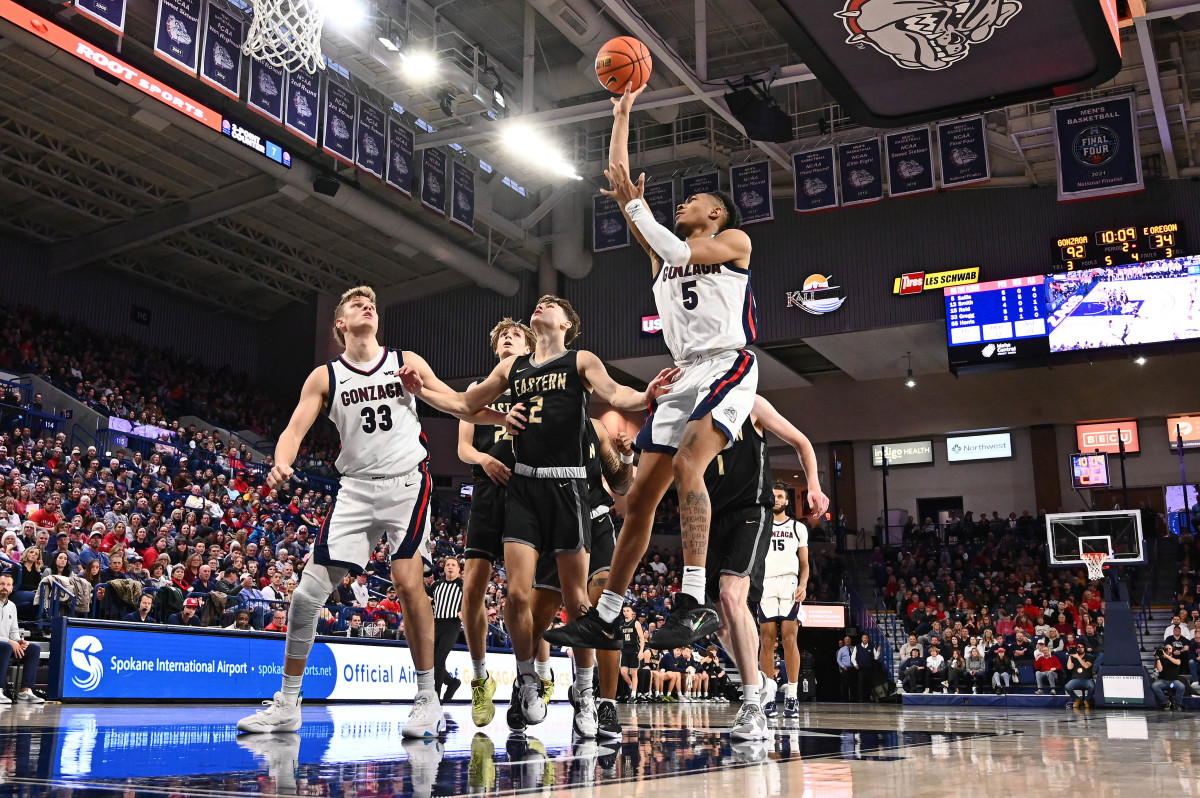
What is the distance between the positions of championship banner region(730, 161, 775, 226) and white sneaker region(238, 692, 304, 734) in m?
18.5

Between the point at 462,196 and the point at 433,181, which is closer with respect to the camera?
the point at 433,181

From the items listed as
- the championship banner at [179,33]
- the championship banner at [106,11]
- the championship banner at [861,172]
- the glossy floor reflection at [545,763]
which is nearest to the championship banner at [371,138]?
the championship banner at [179,33]

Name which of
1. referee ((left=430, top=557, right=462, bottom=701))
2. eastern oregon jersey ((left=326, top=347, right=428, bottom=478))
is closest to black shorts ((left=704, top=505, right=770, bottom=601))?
eastern oregon jersey ((left=326, top=347, right=428, bottom=478))

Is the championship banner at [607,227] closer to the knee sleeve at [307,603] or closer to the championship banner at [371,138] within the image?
the championship banner at [371,138]

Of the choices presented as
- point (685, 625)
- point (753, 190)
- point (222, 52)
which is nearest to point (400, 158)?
point (222, 52)

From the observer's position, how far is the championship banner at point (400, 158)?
2058cm

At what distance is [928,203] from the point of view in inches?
1043

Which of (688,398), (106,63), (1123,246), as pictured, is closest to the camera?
(688,398)

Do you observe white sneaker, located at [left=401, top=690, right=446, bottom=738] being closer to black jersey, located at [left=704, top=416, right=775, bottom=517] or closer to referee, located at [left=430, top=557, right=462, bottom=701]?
black jersey, located at [left=704, top=416, right=775, bottom=517]

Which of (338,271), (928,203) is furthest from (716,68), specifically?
(338,271)

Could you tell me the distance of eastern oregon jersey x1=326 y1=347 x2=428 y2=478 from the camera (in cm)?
Result: 554

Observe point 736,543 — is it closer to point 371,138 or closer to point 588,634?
point 588,634

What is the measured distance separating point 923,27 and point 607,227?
18.9 metres

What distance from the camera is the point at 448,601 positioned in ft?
28.1
